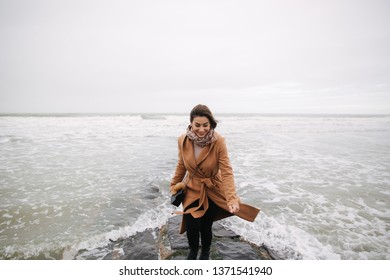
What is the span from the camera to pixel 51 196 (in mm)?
6488

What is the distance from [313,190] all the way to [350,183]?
1585 millimetres

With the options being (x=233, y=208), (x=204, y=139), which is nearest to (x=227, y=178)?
(x=233, y=208)

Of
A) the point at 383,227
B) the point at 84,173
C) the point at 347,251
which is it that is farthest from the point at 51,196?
the point at 383,227

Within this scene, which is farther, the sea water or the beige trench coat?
the sea water

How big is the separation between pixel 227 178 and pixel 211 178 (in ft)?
0.76

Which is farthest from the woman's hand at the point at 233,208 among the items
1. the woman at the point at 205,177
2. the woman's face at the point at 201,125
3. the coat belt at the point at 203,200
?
the woman's face at the point at 201,125

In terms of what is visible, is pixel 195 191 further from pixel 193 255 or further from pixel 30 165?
pixel 30 165

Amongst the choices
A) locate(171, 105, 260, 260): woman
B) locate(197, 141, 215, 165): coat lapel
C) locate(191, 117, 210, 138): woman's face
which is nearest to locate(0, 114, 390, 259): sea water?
locate(171, 105, 260, 260): woman

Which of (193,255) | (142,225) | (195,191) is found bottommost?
(142,225)

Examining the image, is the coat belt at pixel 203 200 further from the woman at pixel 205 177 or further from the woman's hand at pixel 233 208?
the woman's hand at pixel 233 208

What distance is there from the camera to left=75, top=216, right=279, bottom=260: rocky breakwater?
381 cm

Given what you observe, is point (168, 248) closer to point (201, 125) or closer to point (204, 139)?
point (204, 139)

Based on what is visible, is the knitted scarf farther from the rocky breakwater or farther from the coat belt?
the rocky breakwater
